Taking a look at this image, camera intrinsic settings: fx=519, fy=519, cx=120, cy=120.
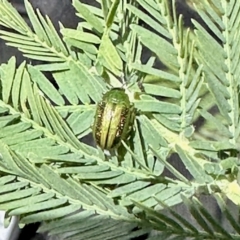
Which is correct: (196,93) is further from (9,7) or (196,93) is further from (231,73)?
(9,7)

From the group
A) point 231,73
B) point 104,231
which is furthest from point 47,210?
point 231,73

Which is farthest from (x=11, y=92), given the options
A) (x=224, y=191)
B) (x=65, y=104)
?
(x=224, y=191)

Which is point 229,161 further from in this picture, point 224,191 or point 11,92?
point 11,92

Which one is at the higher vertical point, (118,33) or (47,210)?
(118,33)
